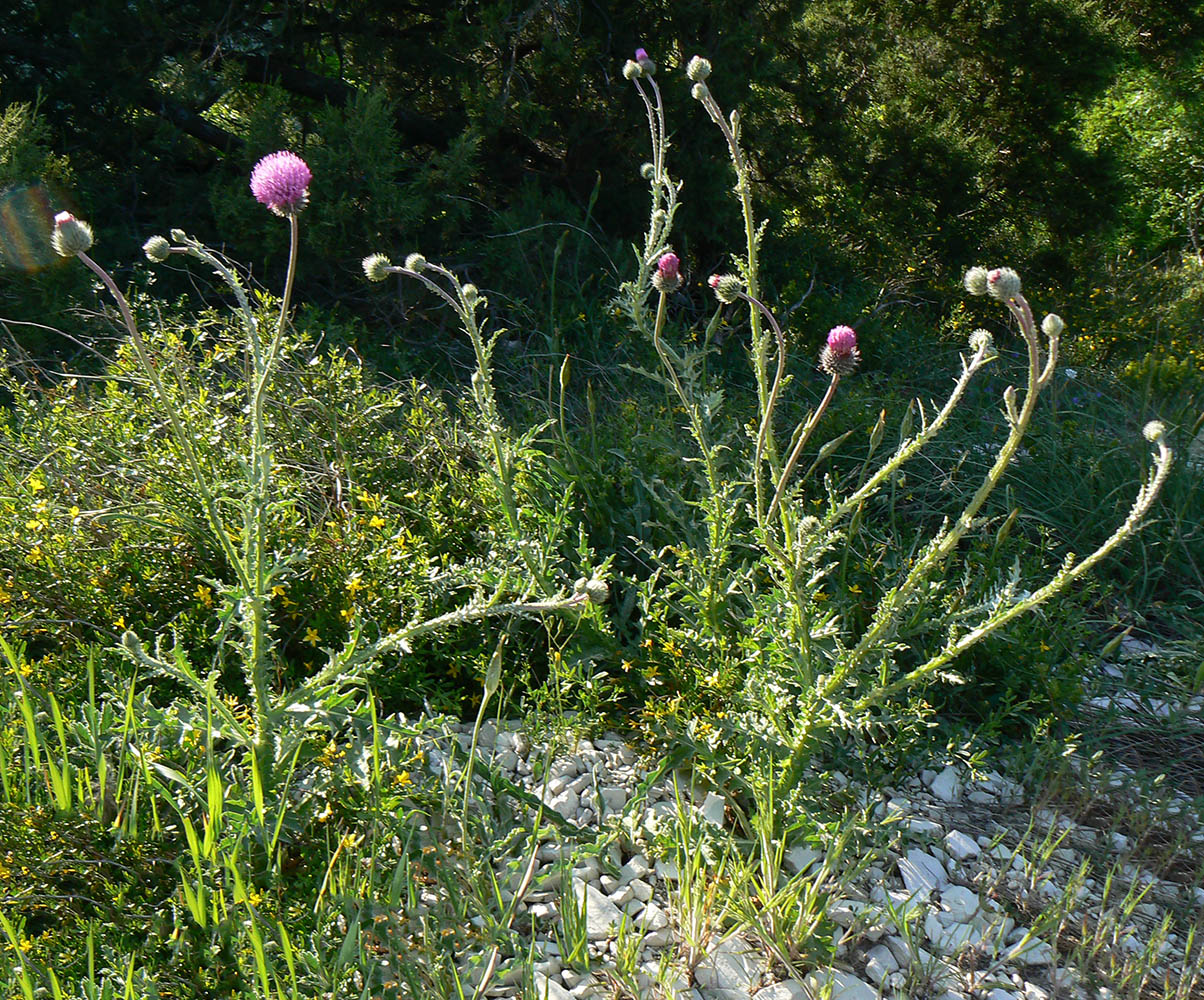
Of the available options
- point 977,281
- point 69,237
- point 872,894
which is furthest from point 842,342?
point 69,237

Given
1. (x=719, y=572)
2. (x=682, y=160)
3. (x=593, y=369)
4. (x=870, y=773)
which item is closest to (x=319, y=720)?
(x=719, y=572)

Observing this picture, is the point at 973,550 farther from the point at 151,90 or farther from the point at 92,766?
the point at 151,90

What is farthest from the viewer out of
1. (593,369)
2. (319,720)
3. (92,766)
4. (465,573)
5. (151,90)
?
(151,90)

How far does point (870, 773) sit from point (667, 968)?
713mm

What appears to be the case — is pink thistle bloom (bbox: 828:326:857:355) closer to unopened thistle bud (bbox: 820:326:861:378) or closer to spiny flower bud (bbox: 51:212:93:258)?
unopened thistle bud (bbox: 820:326:861:378)

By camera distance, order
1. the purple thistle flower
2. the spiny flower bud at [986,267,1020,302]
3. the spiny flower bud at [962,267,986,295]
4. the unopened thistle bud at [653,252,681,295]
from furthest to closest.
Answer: the unopened thistle bud at [653,252,681,295] < the purple thistle flower < the spiny flower bud at [962,267,986,295] < the spiny flower bud at [986,267,1020,302]

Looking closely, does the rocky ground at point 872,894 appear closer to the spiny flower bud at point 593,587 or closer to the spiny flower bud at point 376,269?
the spiny flower bud at point 593,587

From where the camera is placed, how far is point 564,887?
1805 millimetres

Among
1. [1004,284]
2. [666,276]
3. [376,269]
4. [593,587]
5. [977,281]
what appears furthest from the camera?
[666,276]

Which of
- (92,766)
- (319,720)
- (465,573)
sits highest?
(465,573)

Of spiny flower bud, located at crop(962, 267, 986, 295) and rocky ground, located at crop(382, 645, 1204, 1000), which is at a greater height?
spiny flower bud, located at crop(962, 267, 986, 295)

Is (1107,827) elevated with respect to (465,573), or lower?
lower

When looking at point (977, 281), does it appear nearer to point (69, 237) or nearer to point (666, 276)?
point (666, 276)

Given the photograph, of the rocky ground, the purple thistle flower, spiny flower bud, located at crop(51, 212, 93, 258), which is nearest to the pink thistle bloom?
the rocky ground
